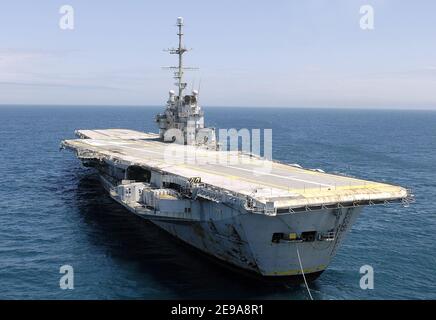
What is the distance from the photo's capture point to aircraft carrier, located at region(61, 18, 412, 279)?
20391 mm

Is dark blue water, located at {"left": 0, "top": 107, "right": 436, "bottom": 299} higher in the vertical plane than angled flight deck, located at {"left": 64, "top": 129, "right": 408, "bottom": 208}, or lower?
lower

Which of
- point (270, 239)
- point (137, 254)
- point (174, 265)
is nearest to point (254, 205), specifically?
point (270, 239)

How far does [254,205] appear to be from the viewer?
1930 cm

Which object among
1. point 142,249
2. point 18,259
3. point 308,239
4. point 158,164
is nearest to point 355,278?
point 308,239

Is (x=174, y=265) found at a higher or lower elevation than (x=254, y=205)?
lower

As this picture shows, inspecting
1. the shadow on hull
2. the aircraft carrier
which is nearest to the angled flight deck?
the aircraft carrier

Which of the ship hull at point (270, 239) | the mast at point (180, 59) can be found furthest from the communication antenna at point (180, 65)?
the ship hull at point (270, 239)

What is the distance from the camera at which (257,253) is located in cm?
2156

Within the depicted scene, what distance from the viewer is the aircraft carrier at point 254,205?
20.4m

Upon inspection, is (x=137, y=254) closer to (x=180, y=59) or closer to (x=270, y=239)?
(x=270, y=239)

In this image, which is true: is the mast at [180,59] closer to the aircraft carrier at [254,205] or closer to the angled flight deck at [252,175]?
the angled flight deck at [252,175]

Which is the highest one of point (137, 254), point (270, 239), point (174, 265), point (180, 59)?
point (180, 59)

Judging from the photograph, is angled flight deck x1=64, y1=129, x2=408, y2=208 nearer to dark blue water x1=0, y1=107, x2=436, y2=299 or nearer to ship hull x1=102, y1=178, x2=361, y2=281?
ship hull x1=102, y1=178, x2=361, y2=281

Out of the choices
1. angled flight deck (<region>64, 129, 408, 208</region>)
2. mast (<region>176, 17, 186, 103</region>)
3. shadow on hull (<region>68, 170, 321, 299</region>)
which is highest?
mast (<region>176, 17, 186, 103</region>)
